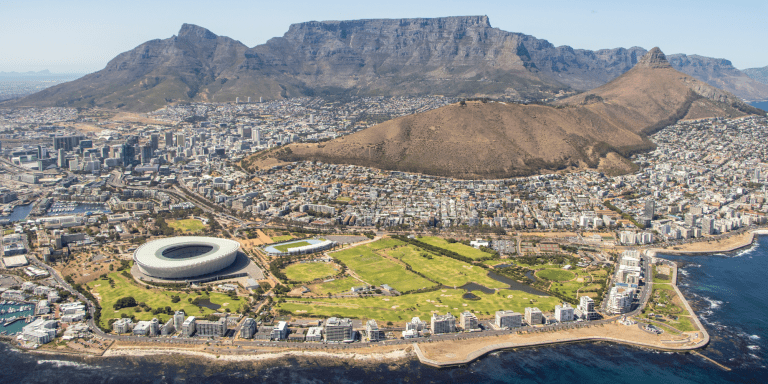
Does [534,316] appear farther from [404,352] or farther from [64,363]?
[64,363]

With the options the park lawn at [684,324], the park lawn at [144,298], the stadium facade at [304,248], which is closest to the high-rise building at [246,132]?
the stadium facade at [304,248]

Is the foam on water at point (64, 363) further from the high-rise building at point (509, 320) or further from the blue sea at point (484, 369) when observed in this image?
the high-rise building at point (509, 320)

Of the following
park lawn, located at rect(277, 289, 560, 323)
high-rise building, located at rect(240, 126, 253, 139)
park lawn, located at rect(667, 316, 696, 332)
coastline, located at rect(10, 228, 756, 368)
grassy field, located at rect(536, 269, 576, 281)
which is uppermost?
high-rise building, located at rect(240, 126, 253, 139)

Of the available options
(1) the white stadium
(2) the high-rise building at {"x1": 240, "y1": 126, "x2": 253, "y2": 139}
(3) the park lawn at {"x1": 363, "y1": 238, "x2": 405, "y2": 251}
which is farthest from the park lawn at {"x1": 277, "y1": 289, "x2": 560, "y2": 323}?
(2) the high-rise building at {"x1": 240, "y1": 126, "x2": 253, "y2": 139}

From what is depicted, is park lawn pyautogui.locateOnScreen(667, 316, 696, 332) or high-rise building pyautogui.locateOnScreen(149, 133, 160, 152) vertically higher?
high-rise building pyautogui.locateOnScreen(149, 133, 160, 152)

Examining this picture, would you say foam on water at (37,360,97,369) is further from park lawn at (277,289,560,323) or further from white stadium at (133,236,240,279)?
white stadium at (133,236,240,279)

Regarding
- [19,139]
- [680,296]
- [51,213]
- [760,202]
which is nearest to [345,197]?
[51,213]

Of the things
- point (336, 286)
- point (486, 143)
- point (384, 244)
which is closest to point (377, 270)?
point (336, 286)
